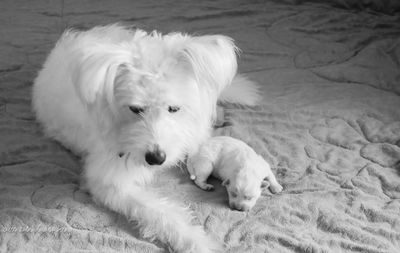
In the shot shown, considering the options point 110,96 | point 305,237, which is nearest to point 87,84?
point 110,96

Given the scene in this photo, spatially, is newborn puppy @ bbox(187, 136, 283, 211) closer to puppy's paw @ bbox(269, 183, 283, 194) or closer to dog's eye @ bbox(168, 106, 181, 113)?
puppy's paw @ bbox(269, 183, 283, 194)

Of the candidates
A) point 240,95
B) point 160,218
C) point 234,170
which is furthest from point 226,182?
point 240,95

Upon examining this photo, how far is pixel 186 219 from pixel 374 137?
3.02 feet

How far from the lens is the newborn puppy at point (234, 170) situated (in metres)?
1.68

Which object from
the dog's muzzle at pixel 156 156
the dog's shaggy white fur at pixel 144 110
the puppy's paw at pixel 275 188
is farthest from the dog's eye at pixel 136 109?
the puppy's paw at pixel 275 188

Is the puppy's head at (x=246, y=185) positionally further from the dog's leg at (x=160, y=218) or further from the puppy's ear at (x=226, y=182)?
the dog's leg at (x=160, y=218)

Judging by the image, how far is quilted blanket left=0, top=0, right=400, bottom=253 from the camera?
1.58 metres

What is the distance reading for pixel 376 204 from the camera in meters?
1.71

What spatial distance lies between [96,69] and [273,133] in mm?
935

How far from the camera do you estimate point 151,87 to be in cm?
147

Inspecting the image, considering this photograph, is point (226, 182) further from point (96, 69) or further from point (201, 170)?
point (96, 69)

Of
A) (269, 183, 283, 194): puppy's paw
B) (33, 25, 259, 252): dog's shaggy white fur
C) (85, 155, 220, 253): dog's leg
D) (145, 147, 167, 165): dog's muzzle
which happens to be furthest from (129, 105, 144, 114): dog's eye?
(269, 183, 283, 194): puppy's paw

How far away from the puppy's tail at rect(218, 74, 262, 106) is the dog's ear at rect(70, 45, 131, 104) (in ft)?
2.74

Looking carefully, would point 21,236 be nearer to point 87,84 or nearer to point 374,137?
point 87,84
